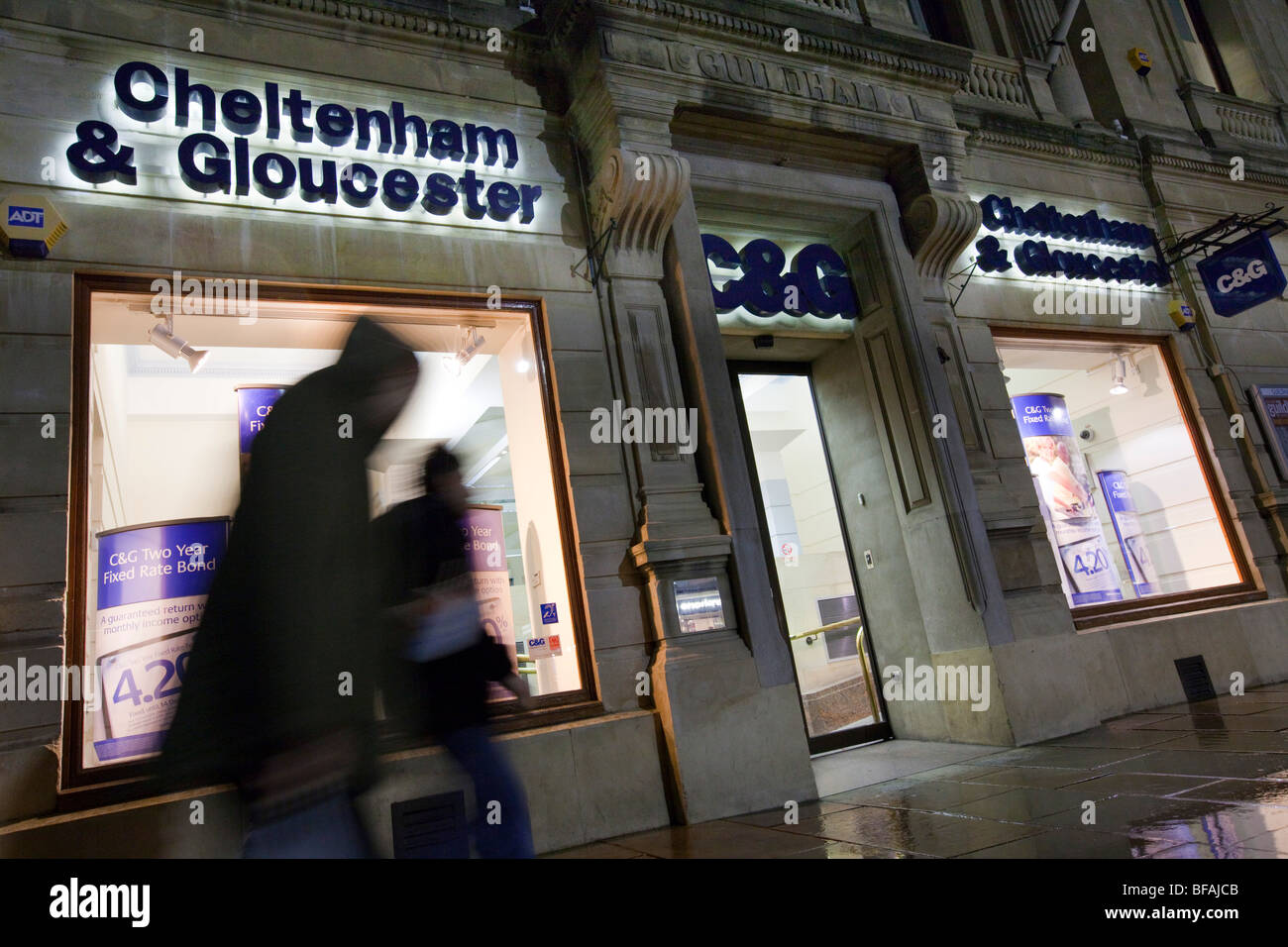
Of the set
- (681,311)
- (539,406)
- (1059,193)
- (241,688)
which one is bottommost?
(241,688)

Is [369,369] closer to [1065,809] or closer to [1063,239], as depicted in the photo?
[1065,809]

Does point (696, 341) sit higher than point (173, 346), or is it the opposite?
point (173, 346)

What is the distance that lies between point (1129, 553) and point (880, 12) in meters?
6.21

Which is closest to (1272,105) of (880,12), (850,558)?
(880,12)

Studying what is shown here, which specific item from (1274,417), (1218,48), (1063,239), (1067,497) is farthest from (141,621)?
(1218,48)

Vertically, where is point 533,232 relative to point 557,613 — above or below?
above

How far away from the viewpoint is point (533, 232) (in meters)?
6.13

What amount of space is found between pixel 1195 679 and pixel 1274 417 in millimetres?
3802

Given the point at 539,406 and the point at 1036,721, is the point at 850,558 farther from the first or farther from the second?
the point at 539,406

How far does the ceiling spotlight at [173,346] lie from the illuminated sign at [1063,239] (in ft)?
23.8

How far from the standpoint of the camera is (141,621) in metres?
4.45

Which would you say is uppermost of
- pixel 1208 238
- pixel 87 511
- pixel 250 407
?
pixel 1208 238

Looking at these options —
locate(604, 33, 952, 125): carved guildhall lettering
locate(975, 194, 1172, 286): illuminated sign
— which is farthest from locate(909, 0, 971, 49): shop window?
locate(604, 33, 952, 125): carved guildhall lettering

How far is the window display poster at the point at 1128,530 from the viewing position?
8273 millimetres
